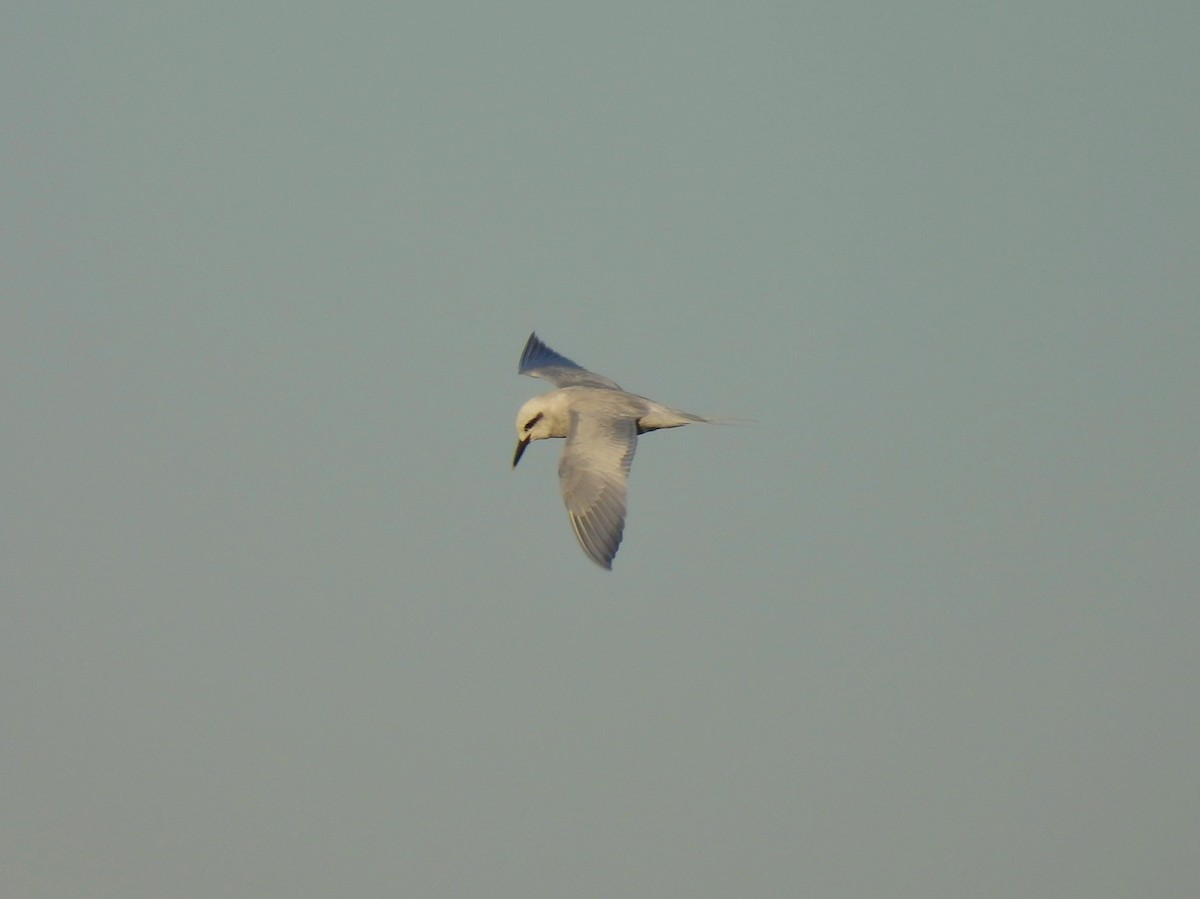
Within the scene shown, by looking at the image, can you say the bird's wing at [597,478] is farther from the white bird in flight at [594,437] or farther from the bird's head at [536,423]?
the bird's head at [536,423]

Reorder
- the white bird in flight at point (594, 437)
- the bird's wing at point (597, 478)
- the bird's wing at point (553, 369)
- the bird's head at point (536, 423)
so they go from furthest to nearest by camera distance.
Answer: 1. the bird's wing at point (553, 369)
2. the bird's head at point (536, 423)
3. the white bird in flight at point (594, 437)
4. the bird's wing at point (597, 478)

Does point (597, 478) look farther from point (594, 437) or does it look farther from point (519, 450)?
point (519, 450)

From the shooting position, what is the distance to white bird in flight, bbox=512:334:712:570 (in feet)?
62.7

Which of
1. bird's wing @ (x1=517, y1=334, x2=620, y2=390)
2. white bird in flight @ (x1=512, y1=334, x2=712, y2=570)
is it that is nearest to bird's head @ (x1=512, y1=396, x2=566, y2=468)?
white bird in flight @ (x1=512, y1=334, x2=712, y2=570)

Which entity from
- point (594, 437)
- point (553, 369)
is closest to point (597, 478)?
point (594, 437)

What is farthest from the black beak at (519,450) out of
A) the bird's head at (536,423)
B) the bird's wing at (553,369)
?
the bird's wing at (553,369)

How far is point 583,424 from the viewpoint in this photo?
2119 centimetres

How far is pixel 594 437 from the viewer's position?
20.7m

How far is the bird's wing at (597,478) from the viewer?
1884 centimetres

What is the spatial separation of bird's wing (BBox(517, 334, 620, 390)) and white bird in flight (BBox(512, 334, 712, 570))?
35 millimetres

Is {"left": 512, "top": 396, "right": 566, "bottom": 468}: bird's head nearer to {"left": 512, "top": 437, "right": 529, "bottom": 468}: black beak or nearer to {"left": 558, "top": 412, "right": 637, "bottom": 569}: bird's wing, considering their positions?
{"left": 512, "top": 437, "right": 529, "bottom": 468}: black beak

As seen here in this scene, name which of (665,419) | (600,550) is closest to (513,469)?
(665,419)

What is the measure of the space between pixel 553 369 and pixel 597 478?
7652 mm

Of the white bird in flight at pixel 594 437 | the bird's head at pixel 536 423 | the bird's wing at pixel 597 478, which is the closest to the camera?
the bird's wing at pixel 597 478
